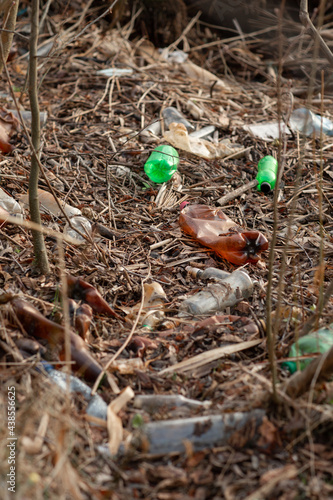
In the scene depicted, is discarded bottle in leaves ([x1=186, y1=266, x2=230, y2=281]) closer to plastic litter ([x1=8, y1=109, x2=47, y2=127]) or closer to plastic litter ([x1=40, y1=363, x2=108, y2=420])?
plastic litter ([x1=40, y1=363, x2=108, y2=420])

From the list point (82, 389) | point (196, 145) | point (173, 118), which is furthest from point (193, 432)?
point (173, 118)

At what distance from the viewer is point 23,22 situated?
17.5 feet

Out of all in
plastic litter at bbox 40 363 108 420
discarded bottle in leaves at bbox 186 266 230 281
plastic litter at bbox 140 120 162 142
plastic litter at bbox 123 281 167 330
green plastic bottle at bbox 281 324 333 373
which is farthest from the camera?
plastic litter at bbox 140 120 162 142

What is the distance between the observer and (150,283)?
8.95 feet

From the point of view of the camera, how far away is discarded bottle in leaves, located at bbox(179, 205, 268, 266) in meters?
2.96

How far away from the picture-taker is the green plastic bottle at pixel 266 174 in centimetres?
371

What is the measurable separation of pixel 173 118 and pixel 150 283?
207 centimetres

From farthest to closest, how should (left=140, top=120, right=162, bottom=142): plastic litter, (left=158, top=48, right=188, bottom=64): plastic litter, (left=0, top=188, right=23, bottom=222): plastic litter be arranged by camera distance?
(left=158, top=48, right=188, bottom=64): plastic litter
(left=140, top=120, right=162, bottom=142): plastic litter
(left=0, top=188, right=23, bottom=222): plastic litter

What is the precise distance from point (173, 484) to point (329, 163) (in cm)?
311

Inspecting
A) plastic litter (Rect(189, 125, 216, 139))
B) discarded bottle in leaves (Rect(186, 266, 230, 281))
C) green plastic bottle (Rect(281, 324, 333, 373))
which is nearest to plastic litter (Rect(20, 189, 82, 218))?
discarded bottle in leaves (Rect(186, 266, 230, 281))

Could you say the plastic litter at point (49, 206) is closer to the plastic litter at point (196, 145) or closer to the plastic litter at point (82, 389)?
the plastic litter at point (196, 145)

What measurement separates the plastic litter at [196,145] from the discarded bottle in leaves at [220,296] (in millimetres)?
1544

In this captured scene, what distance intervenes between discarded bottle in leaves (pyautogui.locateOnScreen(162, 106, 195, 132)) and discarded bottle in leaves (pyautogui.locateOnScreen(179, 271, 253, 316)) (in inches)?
76.3

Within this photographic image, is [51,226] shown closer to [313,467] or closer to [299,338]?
[299,338]
